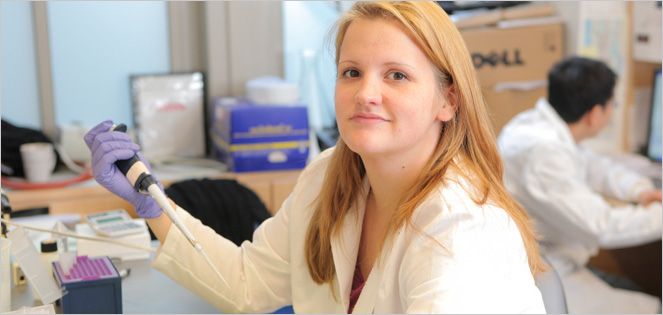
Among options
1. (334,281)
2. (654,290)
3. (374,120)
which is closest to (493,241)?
(374,120)

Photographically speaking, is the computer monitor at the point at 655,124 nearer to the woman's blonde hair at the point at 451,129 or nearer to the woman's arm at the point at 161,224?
the woman's blonde hair at the point at 451,129

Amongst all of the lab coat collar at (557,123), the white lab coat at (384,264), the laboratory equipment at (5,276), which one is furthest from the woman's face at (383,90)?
the lab coat collar at (557,123)

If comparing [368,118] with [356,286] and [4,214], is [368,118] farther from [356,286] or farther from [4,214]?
[4,214]

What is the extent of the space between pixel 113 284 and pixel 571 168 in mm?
1653

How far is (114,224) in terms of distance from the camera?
6.36 feet

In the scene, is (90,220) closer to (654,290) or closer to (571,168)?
(571,168)

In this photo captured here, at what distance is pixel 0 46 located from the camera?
323 cm

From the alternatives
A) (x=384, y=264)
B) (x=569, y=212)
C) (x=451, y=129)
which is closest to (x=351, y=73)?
(x=451, y=129)

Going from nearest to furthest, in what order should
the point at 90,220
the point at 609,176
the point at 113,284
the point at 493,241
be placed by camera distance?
the point at 493,241
the point at 113,284
the point at 90,220
the point at 609,176

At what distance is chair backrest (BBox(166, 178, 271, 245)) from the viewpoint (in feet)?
8.13

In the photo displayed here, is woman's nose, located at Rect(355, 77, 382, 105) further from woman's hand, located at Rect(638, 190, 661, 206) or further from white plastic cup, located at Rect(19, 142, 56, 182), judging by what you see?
white plastic cup, located at Rect(19, 142, 56, 182)

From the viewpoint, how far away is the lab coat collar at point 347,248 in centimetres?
158

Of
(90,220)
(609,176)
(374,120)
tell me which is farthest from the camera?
(609,176)

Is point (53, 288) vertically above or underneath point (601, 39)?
underneath
